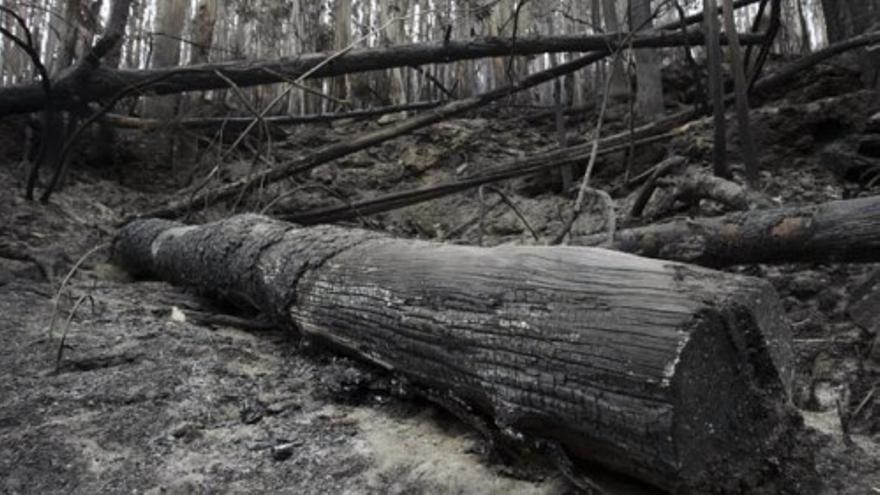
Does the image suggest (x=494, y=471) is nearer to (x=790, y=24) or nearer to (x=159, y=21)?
(x=159, y=21)

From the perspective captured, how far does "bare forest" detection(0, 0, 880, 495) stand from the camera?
142 cm

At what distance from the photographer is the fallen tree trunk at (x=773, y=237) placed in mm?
2510

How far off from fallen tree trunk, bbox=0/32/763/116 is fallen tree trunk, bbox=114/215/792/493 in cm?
286

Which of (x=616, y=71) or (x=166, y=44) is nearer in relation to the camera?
(x=166, y=44)

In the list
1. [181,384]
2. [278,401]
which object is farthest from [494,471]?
[181,384]

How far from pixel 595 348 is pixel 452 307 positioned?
0.48 metres

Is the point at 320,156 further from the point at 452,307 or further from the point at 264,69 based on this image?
the point at 452,307

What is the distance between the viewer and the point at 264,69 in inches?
181

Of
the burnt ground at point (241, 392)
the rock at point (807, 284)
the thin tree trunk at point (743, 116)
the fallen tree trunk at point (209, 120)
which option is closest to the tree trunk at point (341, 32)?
the fallen tree trunk at point (209, 120)

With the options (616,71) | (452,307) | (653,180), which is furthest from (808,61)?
(452,307)

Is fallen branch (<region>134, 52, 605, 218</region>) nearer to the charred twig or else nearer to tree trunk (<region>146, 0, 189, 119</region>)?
the charred twig

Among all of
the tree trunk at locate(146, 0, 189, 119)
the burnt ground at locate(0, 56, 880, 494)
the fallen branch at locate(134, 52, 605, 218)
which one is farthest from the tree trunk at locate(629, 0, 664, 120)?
the tree trunk at locate(146, 0, 189, 119)

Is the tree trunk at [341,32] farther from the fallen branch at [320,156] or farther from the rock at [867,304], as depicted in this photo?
the rock at [867,304]

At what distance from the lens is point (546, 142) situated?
265 inches
